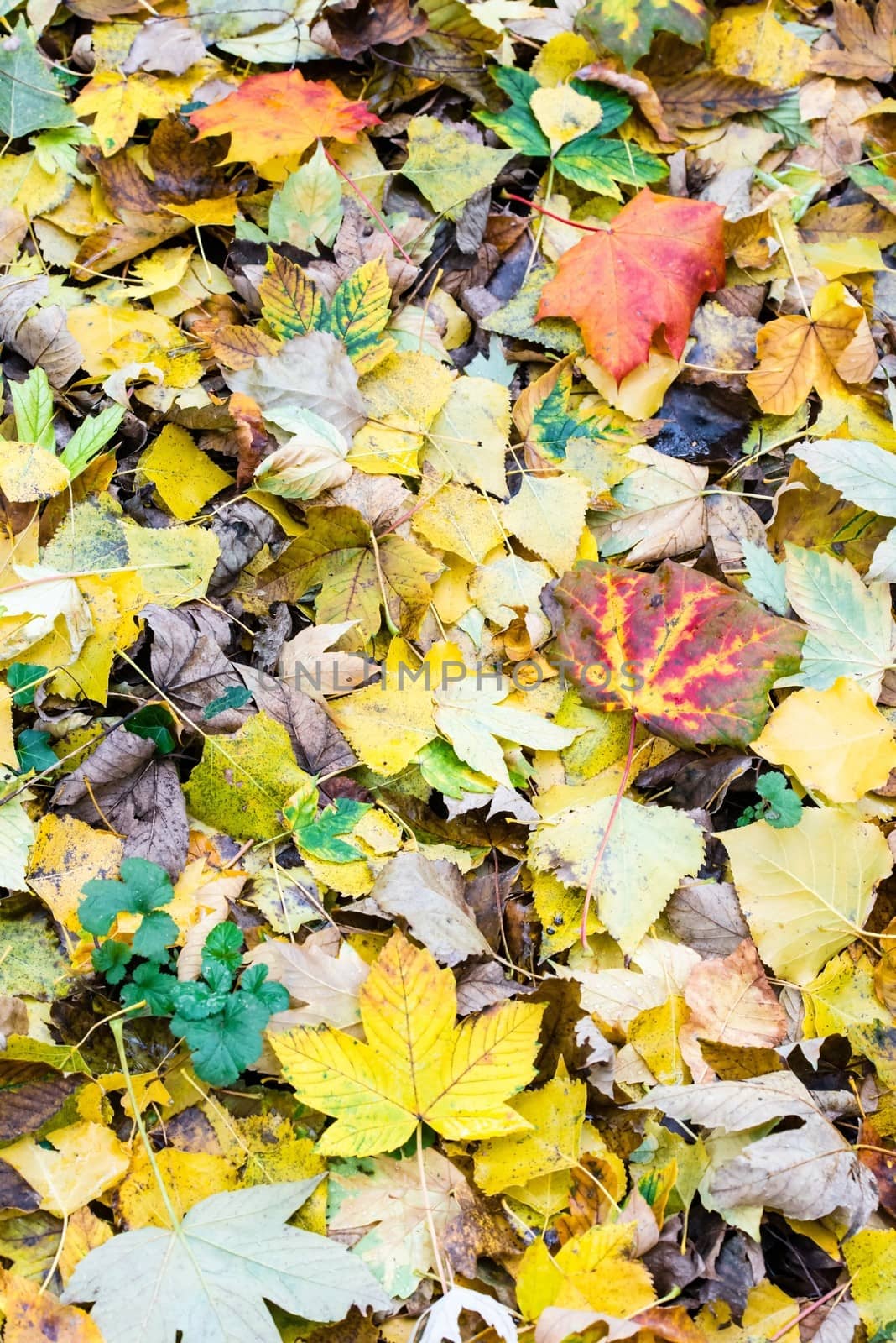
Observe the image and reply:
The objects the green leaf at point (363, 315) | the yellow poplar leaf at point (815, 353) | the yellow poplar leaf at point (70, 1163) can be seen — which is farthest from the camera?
the yellow poplar leaf at point (815, 353)

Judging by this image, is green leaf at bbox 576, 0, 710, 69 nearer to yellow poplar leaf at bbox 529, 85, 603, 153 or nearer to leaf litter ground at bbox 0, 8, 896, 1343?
leaf litter ground at bbox 0, 8, 896, 1343

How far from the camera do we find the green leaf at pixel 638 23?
214cm

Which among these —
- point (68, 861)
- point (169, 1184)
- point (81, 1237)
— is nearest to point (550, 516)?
point (68, 861)

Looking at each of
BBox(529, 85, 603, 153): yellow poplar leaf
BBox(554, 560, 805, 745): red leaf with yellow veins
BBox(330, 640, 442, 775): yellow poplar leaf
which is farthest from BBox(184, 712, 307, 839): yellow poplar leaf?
BBox(529, 85, 603, 153): yellow poplar leaf

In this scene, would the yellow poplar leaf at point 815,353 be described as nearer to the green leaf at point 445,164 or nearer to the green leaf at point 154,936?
the green leaf at point 445,164

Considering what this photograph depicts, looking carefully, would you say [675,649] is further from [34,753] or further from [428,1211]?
[34,753]

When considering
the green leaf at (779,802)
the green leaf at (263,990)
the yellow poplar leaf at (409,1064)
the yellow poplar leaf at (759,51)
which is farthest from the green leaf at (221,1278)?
the yellow poplar leaf at (759,51)

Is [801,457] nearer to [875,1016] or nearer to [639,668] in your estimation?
[639,668]

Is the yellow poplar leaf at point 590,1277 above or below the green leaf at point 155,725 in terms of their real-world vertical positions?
below

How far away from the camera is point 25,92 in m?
2.09

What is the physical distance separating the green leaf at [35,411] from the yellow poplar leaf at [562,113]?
Answer: 1.22 metres

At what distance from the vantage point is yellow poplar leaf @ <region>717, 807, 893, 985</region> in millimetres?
1613

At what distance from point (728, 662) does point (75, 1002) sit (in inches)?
47.8

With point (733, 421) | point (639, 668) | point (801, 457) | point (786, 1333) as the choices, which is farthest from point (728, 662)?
point (786, 1333)
